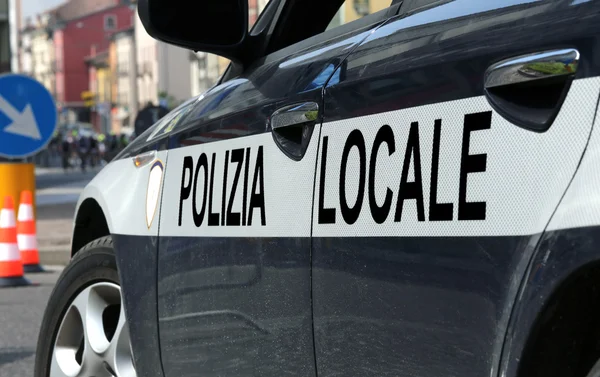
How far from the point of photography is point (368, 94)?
235 cm

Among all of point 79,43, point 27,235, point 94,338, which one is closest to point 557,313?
point 94,338

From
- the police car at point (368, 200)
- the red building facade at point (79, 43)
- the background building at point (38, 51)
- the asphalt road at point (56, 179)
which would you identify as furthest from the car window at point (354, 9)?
the background building at point (38, 51)

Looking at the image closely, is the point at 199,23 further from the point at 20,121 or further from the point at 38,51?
the point at 38,51

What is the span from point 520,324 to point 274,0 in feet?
5.56

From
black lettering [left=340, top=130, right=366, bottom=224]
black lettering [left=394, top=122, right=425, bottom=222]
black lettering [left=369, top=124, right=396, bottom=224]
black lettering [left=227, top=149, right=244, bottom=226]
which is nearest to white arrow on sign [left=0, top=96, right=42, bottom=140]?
black lettering [left=227, top=149, right=244, bottom=226]

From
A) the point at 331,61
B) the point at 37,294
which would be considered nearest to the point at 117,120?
the point at 37,294

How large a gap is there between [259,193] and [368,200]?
1.59 feet

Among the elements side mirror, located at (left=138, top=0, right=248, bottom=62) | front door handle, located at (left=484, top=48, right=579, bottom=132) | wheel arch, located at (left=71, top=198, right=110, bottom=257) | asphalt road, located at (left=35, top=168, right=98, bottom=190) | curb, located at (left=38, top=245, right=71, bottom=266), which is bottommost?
asphalt road, located at (left=35, top=168, right=98, bottom=190)

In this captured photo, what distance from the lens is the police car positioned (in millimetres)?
1877

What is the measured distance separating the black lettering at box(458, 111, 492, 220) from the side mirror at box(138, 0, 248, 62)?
107cm

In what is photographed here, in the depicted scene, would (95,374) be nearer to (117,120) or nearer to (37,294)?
(37,294)

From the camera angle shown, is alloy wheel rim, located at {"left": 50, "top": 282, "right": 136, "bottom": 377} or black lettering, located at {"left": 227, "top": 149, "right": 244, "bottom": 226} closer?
black lettering, located at {"left": 227, "top": 149, "right": 244, "bottom": 226}

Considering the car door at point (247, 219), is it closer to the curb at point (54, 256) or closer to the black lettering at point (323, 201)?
the black lettering at point (323, 201)

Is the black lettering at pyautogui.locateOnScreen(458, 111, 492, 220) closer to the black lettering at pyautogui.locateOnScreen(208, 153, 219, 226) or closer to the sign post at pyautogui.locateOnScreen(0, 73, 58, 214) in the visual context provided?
the black lettering at pyautogui.locateOnScreen(208, 153, 219, 226)
